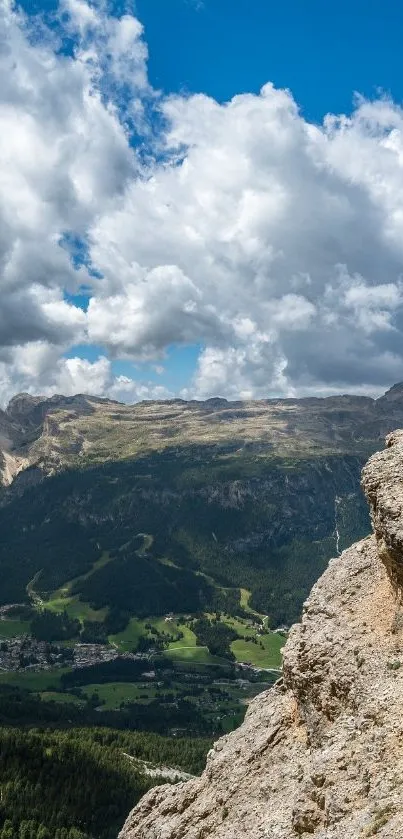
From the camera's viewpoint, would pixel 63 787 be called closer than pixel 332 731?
No

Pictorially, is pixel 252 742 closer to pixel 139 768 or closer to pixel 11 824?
pixel 11 824

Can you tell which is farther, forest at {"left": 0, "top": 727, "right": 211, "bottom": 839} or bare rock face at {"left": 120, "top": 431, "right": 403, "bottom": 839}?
forest at {"left": 0, "top": 727, "right": 211, "bottom": 839}

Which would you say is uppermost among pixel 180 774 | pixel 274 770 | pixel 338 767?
pixel 338 767

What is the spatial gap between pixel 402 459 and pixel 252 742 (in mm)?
16242

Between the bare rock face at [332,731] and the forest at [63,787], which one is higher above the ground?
the bare rock face at [332,731]

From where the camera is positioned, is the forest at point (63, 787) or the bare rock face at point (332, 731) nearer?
the bare rock face at point (332, 731)

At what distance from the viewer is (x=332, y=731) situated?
24062mm

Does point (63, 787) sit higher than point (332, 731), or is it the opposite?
point (332, 731)

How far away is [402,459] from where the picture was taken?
27.6m

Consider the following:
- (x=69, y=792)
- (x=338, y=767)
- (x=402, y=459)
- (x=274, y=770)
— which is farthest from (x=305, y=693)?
(x=69, y=792)

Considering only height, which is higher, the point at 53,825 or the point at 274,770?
the point at 274,770

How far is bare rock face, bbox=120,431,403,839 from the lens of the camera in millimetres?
20953

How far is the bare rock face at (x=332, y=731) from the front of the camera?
68.7 feet

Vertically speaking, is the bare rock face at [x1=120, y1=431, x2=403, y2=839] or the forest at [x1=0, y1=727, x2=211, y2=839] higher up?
the bare rock face at [x1=120, y1=431, x2=403, y2=839]
